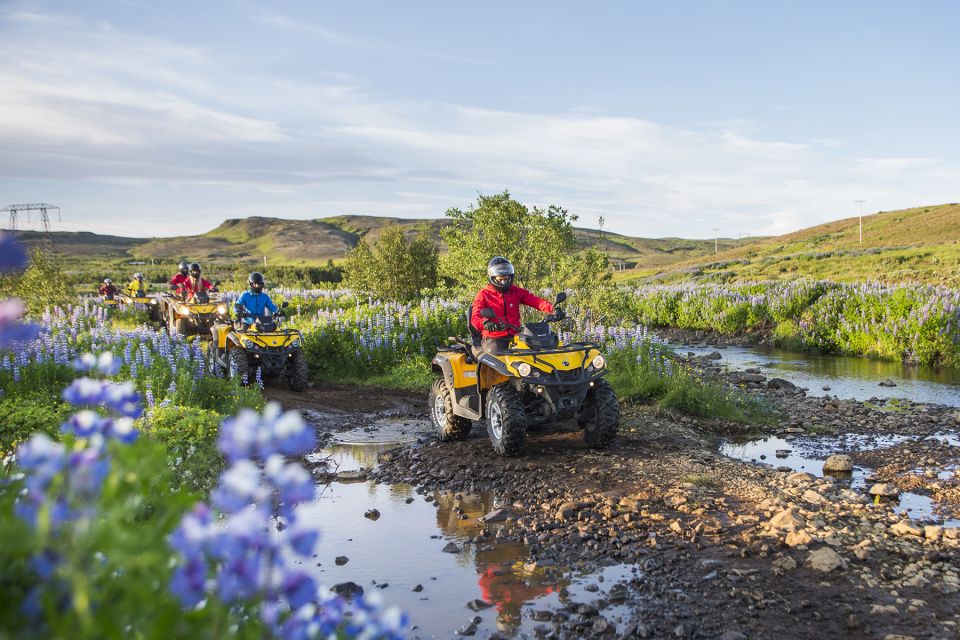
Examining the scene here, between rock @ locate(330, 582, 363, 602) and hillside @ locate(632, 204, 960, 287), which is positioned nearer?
rock @ locate(330, 582, 363, 602)

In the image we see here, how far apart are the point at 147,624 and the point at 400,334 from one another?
1477cm

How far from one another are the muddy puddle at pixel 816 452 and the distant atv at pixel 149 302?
66.7 ft

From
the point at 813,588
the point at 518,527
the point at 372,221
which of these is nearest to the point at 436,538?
the point at 518,527

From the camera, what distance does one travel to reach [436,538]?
21.8 feet

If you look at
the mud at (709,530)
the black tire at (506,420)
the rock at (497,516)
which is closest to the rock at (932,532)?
the mud at (709,530)

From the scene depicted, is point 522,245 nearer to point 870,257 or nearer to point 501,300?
point 501,300

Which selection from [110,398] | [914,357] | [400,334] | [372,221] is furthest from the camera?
[372,221]

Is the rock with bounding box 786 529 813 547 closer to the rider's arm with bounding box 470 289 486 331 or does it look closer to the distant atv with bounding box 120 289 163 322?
the rider's arm with bounding box 470 289 486 331

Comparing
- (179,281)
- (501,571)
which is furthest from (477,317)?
→ (179,281)

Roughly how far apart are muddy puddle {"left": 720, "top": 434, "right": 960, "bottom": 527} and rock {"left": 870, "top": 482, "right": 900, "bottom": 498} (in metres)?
0.07

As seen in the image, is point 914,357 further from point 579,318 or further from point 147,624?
point 147,624

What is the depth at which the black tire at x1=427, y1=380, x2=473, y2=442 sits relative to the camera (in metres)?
9.86

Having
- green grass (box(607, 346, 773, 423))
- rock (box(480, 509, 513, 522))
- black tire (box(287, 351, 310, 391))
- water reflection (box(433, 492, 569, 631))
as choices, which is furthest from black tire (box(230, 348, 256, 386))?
rock (box(480, 509, 513, 522))

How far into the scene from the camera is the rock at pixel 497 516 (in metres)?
6.97
